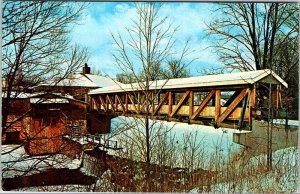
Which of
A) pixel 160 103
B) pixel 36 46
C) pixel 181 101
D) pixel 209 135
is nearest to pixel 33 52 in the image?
pixel 36 46

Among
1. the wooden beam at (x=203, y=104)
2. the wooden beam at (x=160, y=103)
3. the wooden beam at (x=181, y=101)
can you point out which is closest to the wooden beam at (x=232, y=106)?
the wooden beam at (x=203, y=104)

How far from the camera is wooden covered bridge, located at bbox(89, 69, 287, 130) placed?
6.88 ft

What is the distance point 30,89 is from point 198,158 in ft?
3.64

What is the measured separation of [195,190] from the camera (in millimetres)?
2227

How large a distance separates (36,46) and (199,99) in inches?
40.8

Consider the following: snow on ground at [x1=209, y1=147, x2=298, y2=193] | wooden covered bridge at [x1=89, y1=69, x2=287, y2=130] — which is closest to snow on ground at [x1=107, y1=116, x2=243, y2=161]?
wooden covered bridge at [x1=89, y1=69, x2=287, y2=130]

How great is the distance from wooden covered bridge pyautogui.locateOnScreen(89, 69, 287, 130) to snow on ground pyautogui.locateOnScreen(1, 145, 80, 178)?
0.34 meters

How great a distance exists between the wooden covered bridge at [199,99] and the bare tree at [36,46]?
0.28 meters

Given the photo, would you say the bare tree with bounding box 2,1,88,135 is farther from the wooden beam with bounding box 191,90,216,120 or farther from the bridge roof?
the wooden beam with bounding box 191,90,216,120

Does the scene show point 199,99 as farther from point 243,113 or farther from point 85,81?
point 85,81

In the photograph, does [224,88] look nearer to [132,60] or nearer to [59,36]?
[132,60]

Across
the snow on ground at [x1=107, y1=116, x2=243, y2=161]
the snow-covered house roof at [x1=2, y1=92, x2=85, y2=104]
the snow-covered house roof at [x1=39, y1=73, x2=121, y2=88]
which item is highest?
the snow-covered house roof at [x1=39, y1=73, x2=121, y2=88]

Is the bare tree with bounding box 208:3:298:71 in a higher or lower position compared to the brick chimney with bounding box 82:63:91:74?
higher

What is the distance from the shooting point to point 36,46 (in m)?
2.22
